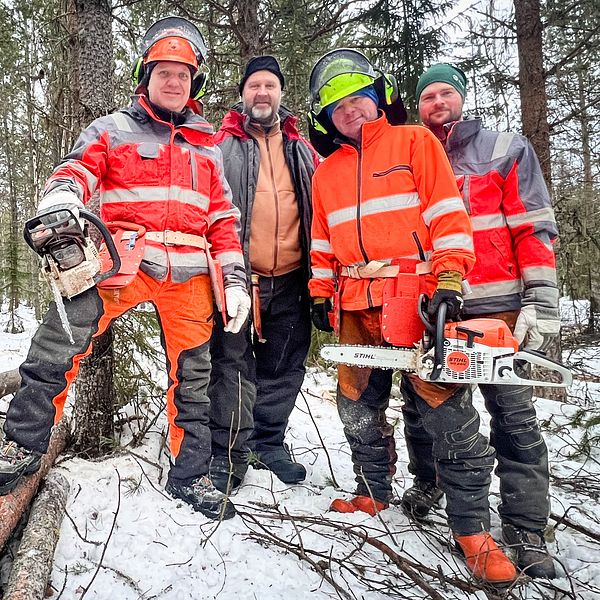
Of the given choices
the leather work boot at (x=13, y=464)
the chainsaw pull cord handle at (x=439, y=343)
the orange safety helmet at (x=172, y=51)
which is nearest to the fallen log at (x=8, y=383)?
the leather work boot at (x=13, y=464)

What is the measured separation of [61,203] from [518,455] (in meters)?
2.62

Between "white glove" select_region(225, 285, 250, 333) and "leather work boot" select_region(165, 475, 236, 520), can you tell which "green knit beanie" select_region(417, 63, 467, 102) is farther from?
"leather work boot" select_region(165, 475, 236, 520)

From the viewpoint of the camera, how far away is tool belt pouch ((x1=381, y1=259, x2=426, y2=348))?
254 cm

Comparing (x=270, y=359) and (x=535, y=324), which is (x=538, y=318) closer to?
(x=535, y=324)

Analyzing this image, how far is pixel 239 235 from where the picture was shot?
3.29 meters

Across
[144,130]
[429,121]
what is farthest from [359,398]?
[144,130]

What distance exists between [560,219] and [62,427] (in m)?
7.69

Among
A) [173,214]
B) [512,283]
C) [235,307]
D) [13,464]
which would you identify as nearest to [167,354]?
[235,307]

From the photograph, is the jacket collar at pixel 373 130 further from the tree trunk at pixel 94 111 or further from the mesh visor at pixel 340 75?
the tree trunk at pixel 94 111

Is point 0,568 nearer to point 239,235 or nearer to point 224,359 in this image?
point 224,359

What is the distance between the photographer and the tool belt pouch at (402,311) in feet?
8.32

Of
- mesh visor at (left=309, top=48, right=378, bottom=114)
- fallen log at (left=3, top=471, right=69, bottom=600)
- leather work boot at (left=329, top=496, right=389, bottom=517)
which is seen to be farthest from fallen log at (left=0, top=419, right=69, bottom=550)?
mesh visor at (left=309, top=48, right=378, bottom=114)

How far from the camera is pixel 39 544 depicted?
81.0 inches

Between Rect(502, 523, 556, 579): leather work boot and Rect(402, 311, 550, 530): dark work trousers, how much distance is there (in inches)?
1.4
